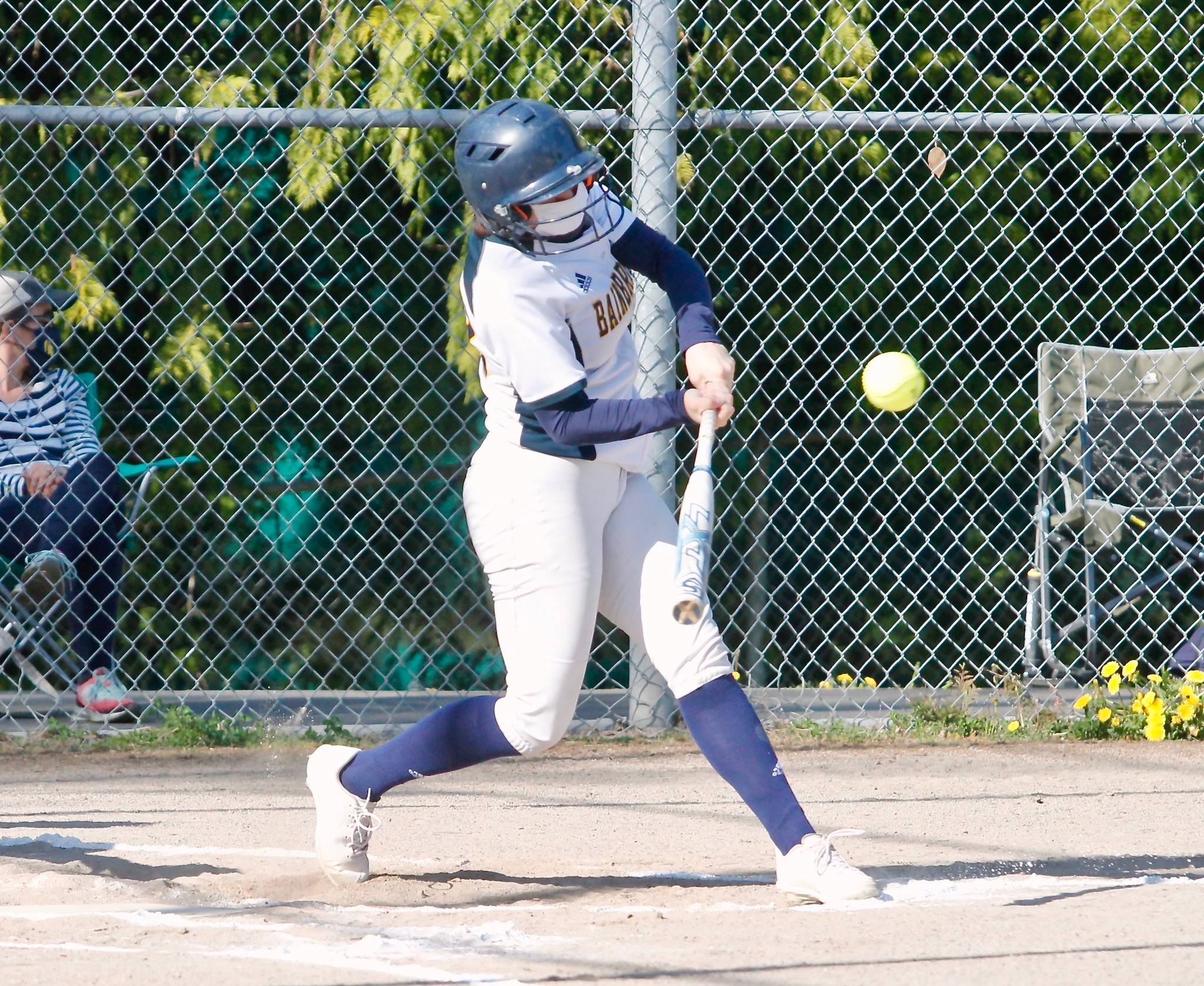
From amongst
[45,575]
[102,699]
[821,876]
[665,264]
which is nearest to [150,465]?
[45,575]

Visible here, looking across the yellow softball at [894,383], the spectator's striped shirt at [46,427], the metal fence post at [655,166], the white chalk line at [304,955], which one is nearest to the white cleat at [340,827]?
the white chalk line at [304,955]

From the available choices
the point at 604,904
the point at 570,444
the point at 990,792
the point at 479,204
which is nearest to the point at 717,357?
the point at 570,444

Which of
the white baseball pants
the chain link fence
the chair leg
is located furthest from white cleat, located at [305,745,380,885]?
the chair leg

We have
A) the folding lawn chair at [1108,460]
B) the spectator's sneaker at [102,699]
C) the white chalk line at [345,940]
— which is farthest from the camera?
the folding lawn chair at [1108,460]

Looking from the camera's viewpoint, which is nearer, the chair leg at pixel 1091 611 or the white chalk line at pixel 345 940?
the white chalk line at pixel 345 940

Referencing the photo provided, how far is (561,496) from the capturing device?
335cm

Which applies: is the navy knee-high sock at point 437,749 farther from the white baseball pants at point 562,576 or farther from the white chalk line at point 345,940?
the white chalk line at point 345,940

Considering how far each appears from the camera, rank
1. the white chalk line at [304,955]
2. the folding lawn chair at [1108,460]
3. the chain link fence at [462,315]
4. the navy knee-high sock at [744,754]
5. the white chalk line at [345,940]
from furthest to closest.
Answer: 1. the folding lawn chair at [1108,460]
2. the chain link fence at [462,315]
3. the navy knee-high sock at [744,754]
4. the white chalk line at [345,940]
5. the white chalk line at [304,955]

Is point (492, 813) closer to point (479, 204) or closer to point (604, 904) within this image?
point (604, 904)

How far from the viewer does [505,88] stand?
578 centimetres

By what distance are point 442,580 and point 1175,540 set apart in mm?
2997

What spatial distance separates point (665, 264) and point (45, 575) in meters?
3.07

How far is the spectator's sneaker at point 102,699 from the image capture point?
5.65m

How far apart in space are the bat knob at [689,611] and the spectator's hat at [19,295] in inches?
136
